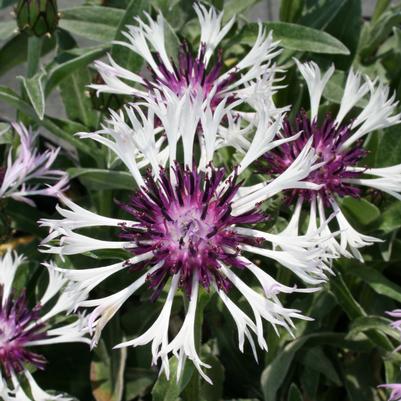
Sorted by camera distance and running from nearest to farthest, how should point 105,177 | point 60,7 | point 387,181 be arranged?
point 387,181, point 105,177, point 60,7

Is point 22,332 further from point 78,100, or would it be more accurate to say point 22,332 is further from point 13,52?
point 13,52

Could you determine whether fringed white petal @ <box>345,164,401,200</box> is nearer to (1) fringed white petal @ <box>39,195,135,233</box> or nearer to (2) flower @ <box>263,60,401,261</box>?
(2) flower @ <box>263,60,401,261</box>

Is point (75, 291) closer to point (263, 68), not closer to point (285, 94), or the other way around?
point (263, 68)

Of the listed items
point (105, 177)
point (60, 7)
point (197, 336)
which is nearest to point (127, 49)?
point (105, 177)

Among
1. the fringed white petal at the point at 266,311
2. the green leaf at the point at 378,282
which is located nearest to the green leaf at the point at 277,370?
the green leaf at the point at 378,282

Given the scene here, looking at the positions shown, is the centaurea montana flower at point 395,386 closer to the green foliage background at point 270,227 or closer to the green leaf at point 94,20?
the green foliage background at point 270,227

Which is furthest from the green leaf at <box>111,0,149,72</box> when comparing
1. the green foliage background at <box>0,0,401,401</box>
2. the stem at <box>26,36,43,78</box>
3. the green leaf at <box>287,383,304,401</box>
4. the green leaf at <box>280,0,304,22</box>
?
the green leaf at <box>287,383,304,401</box>
